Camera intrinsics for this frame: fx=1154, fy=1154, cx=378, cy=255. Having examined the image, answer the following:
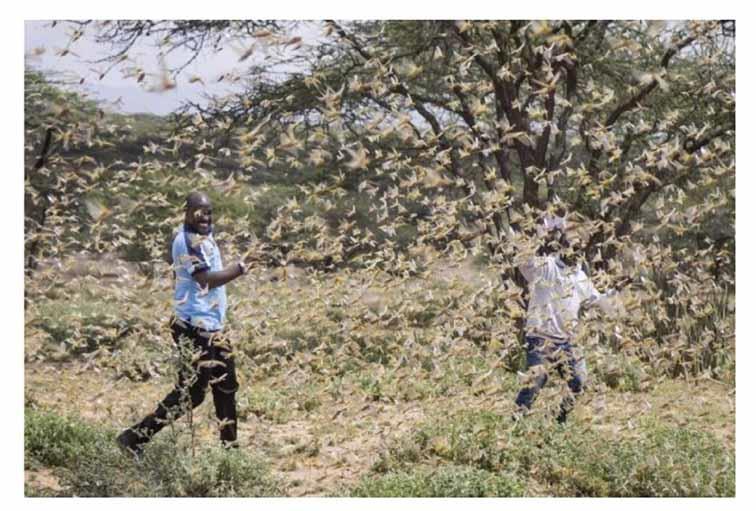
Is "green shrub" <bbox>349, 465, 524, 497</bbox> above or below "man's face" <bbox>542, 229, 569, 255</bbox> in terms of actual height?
below

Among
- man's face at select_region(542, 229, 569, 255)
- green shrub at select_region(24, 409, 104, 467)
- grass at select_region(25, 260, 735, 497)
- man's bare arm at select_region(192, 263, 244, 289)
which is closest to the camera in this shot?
man's bare arm at select_region(192, 263, 244, 289)

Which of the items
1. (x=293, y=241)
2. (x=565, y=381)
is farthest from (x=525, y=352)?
(x=293, y=241)

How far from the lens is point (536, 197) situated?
566 cm

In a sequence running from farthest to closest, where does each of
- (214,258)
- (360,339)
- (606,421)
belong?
(360,339), (606,421), (214,258)

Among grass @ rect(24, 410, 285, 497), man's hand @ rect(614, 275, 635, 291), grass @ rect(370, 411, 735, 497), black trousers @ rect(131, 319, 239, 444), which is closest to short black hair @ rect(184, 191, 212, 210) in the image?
black trousers @ rect(131, 319, 239, 444)

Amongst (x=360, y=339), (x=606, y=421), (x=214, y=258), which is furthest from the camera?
(x=360, y=339)

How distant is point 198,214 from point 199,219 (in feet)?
0.08

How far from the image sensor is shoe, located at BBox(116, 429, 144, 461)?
5.04m

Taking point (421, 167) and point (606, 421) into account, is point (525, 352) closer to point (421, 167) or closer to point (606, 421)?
point (606, 421)

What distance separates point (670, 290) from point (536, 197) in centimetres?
84

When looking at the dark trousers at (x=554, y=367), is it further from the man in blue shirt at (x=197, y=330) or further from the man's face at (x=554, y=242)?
the man in blue shirt at (x=197, y=330)

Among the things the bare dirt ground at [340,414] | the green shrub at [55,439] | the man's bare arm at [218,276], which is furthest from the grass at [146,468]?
the man's bare arm at [218,276]

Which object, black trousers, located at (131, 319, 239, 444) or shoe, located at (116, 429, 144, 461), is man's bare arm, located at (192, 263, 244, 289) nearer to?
black trousers, located at (131, 319, 239, 444)

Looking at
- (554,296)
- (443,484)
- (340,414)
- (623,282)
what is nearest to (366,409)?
(340,414)
